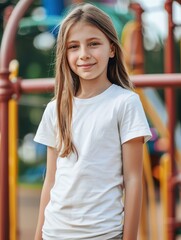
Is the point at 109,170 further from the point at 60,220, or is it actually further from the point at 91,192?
the point at 60,220

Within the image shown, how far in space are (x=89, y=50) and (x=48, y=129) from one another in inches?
10.5

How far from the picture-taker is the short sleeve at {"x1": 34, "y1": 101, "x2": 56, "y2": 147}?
6.32 ft

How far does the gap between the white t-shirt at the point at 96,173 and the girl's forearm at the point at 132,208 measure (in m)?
0.02

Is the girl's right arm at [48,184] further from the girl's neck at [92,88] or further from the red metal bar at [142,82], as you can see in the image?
the red metal bar at [142,82]

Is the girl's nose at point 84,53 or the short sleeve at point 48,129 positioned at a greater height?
the girl's nose at point 84,53

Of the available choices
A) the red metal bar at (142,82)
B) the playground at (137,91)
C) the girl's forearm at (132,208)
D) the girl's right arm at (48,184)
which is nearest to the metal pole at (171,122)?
the playground at (137,91)

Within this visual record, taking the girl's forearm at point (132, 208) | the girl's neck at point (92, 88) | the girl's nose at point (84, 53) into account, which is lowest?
the girl's forearm at point (132, 208)

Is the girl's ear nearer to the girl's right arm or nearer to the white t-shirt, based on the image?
the white t-shirt

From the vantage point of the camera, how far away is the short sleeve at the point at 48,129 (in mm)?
1928

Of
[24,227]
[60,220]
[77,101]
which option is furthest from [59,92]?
[24,227]

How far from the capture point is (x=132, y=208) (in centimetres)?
176

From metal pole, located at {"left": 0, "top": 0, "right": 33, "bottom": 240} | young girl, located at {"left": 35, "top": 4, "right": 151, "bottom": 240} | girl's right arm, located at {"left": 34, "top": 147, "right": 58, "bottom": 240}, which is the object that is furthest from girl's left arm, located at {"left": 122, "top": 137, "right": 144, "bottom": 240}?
metal pole, located at {"left": 0, "top": 0, "right": 33, "bottom": 240}

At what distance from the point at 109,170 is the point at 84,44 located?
13.7 inches

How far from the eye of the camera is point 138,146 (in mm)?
1788
